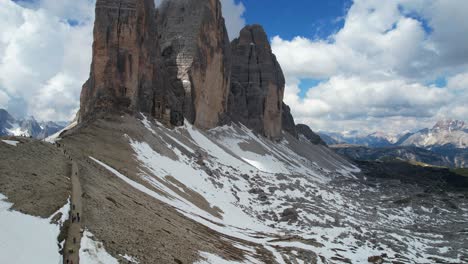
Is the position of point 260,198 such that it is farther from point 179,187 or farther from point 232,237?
point 232,237

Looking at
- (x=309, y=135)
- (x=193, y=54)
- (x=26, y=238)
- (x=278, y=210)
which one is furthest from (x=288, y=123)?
(x=26, y=238)

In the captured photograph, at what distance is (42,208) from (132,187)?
12609 millimetres

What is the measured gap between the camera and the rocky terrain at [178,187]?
15.2 meters

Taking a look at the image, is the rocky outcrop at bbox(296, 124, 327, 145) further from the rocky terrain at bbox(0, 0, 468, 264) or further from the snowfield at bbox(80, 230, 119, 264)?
the snowfield at bbox(80, 230, 119, 264)

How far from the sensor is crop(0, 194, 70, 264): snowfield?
34.4 ft

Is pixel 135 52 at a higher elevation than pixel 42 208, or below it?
higher

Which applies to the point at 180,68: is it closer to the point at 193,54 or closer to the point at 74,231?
the point at 193,54

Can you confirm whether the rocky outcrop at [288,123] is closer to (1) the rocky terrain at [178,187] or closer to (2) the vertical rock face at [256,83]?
(2) the vertical rock face at [256,83]

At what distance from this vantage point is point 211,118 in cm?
8475

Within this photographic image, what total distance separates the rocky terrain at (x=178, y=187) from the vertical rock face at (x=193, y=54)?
312mm

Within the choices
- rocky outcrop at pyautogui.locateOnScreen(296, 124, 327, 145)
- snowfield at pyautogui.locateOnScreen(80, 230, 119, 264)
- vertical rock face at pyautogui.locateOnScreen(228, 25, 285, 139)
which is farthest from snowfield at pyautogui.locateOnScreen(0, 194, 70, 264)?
rocky outcrop at pyautogui.locateOnScreen(296, 124, 327, 145)

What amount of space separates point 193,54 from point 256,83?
151 ft

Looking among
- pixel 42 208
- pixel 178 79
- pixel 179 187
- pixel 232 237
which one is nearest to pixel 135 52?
pixel 178 79

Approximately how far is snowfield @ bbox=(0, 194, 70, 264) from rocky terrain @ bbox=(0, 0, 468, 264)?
0.08 m
